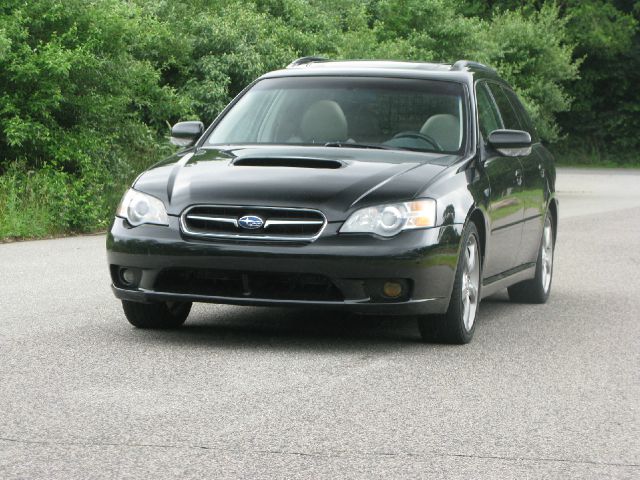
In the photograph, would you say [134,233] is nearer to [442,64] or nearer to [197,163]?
[197,163]

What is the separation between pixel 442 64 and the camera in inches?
406

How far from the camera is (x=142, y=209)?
8570mm

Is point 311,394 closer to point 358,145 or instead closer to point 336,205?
point 336,205

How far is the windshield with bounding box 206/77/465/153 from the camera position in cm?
945

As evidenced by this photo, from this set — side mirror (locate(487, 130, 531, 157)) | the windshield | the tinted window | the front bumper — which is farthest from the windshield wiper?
the tinted window

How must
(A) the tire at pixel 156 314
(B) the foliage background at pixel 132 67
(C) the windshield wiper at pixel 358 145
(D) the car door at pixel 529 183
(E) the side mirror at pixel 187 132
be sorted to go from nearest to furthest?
(A) the tire at pixel 156 314, (C) the windshield wiper at pixel 358 145, (E) the side mirror at pixel 187 132, (D) the car door at pixel 529 183, (B) the foliage background at pixel 132 67

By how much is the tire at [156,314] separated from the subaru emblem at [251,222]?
1.10 m

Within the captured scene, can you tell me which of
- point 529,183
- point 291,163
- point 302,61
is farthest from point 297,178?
point 529,183

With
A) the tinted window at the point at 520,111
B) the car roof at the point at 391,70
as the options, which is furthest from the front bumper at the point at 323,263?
the tinted window at the point at 520,111

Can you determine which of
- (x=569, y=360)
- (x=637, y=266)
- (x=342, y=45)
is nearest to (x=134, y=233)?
(x=569, y=360)

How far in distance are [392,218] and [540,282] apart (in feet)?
11.0

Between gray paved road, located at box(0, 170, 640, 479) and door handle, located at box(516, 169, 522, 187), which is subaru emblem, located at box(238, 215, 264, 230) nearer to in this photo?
gray paved road, located at box(0, 170, 640, 479)

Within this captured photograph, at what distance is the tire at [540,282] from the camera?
11281 millimetres

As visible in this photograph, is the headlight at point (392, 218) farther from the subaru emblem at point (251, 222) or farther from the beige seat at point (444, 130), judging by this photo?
the beige seat at point (444, 130)
